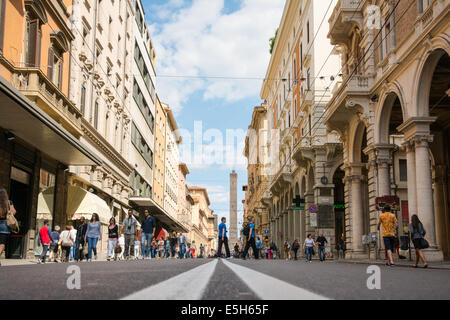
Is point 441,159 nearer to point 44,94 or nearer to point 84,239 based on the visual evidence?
point 84,239

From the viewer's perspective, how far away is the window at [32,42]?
17.8 meters

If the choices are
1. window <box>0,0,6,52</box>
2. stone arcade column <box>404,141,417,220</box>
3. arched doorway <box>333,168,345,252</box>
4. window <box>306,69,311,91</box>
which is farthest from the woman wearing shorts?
arched doorway <box>333,168,345,252</box>

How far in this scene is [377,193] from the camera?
2127 cm

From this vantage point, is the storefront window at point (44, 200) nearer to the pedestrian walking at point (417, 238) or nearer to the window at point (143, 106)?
the pedestrian walking at point (417, 238)

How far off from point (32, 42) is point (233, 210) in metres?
107

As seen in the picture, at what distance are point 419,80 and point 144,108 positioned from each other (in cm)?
3260

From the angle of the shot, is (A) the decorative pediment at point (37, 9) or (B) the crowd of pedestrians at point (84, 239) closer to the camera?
(B) the crowd of pedestrians at point (84, 239)

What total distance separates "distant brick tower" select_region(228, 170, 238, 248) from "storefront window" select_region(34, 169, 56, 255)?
10327 cm

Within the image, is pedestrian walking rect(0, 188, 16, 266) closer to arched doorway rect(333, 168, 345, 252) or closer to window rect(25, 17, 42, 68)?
window rect(25, 17, 42, 68)

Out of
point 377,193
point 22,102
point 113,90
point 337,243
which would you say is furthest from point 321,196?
point 22,102

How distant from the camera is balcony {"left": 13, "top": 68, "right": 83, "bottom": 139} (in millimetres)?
16547

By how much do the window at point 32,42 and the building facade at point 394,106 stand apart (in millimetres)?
12205

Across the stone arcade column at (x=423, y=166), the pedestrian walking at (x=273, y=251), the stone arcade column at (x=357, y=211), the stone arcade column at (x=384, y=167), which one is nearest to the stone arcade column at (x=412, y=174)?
the stone arcade column at (x=423, y=166)

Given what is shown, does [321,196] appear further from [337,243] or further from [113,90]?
[113,90]
